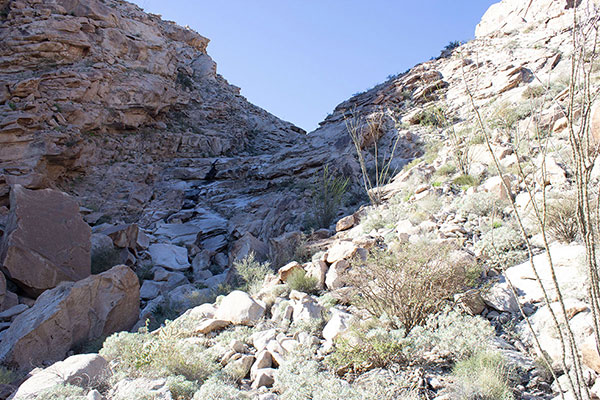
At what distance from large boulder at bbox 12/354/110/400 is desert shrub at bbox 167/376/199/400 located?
713 millimetres

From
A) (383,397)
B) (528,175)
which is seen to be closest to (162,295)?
(383,397)

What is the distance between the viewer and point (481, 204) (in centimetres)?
566

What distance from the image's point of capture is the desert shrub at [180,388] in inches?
115

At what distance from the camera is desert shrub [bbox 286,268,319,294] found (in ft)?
16.4

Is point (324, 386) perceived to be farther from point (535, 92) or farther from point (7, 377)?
point (535, 92)

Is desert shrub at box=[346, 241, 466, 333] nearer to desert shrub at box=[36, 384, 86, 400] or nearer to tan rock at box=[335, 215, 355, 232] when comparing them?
desert shrub at box=[36, 384, 86, 400]

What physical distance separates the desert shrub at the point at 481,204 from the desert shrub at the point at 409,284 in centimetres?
196

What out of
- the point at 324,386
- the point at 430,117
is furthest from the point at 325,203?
the point at 324,386

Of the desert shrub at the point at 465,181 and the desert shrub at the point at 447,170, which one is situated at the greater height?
the desert shrub at the point at 447,170

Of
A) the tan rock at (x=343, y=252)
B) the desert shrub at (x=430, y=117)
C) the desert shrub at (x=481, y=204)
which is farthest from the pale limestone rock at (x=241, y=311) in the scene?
the desert shrub at (x=430, y=117)

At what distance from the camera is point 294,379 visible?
295 cm

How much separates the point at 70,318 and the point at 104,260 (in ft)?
11.5

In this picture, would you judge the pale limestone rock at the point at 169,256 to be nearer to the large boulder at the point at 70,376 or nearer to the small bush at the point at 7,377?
the small bush at the point at 7,377

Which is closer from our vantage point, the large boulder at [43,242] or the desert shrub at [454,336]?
the desert shrub at [454,336]
